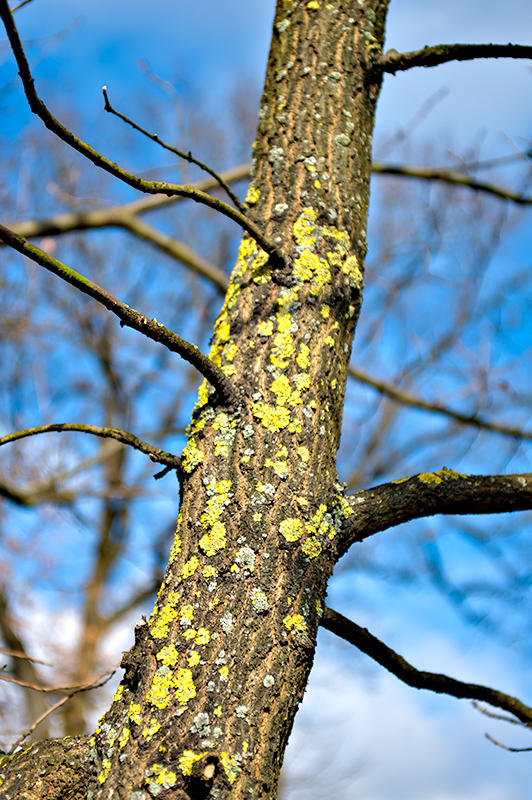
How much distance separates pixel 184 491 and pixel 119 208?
2.92m

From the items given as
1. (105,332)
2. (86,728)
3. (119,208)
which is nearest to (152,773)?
(119,208)

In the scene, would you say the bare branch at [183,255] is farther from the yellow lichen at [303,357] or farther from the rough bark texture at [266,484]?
the yellow lichen at [303,357]

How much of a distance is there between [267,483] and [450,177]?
8.90 feet

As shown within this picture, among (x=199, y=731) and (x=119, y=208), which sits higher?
(x=119, y=208)

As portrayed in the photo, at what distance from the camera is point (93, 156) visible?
51.7 inches

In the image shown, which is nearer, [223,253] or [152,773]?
[152,773]

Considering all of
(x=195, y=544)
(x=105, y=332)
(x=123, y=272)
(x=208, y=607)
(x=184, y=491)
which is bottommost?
(x=208, y=607)

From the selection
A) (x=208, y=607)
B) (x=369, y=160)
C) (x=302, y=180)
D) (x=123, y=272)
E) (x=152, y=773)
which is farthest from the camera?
(x=123, y=272)

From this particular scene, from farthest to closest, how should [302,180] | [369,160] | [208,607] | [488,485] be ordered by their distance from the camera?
[369,160]
[302,180]
[488,485]
[208,607]

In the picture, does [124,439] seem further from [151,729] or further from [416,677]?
[416,677]

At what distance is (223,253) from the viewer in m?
11.1

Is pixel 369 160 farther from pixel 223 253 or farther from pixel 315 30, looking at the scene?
pixel 223 253

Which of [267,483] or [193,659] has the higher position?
[267,483]

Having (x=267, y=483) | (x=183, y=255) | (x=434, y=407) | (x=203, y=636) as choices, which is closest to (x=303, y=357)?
(x=267, y=483)
